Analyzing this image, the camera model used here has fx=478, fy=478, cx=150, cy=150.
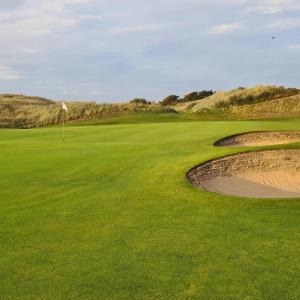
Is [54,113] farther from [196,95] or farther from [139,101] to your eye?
[196,95]

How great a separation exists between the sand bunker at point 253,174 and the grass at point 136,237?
930mm

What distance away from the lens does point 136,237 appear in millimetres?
7363

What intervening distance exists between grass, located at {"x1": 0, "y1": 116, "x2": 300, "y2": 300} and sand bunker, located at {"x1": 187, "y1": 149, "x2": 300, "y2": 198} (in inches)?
36.6

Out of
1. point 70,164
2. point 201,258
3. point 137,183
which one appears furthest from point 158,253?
point 70,164

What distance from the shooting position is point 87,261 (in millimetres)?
6422

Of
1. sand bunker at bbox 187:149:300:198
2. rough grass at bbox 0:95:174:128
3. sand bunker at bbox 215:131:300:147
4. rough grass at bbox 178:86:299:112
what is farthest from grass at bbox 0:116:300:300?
rough grass at bbox 178:86:299:112

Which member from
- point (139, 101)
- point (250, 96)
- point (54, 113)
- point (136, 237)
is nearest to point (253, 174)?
point (136, 237)

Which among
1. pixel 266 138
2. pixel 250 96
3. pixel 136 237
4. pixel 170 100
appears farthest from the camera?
pixel 170 100

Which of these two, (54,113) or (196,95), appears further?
(196,95)

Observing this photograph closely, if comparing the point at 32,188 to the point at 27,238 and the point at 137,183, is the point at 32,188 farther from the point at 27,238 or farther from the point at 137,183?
the point at 27,238

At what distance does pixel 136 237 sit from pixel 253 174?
8029 millimetres

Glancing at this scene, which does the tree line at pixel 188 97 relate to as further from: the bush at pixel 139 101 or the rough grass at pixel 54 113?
the rough grass at pixel 54 113

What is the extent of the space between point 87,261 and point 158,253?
99cm

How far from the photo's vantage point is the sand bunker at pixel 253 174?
13.1 metres
